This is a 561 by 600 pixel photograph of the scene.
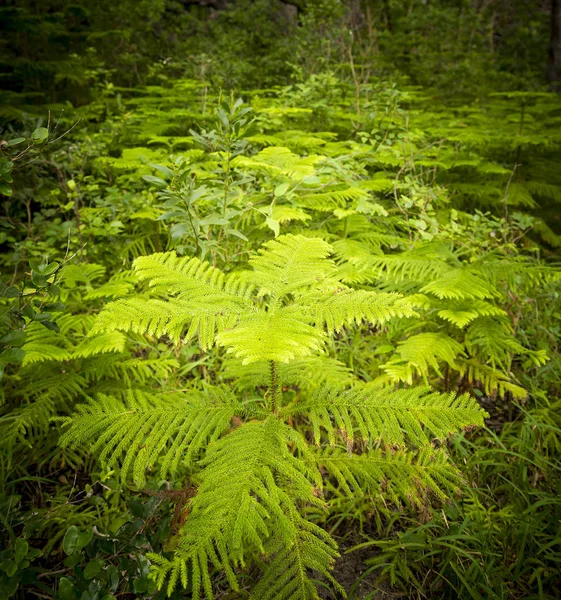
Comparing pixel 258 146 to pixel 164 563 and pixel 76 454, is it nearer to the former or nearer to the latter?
pixel 76 454

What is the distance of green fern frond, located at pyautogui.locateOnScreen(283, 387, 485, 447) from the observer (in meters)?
1.21

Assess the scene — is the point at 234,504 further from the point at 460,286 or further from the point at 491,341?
the point at 491,341

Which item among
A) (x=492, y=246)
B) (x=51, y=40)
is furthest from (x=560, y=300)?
(x=51, y=40)

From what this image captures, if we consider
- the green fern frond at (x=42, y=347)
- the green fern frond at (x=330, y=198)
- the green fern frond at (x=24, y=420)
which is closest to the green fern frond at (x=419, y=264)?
the green fern frond at (x=330, y=198)

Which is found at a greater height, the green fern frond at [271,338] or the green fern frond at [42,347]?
the green fern frond at [271,338]

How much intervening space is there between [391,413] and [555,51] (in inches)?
365

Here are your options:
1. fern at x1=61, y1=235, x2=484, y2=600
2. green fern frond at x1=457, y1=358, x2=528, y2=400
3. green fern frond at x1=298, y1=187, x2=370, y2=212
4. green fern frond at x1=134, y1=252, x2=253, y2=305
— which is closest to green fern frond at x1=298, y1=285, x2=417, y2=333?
fern at x1=61, y1=235, x2=484, y2=600

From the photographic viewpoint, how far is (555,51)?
7395mm

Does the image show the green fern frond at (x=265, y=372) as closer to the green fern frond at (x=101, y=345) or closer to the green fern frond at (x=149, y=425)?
the green fern frond at (x=149, y=425)

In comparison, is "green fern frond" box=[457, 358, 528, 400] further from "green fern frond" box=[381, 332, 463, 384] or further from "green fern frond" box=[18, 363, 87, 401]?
"green fern frond" box=[18, 363, 87, 401]

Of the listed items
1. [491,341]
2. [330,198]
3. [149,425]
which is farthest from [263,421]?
[330,198]

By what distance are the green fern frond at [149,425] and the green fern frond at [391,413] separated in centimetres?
27

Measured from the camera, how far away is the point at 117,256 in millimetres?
3291

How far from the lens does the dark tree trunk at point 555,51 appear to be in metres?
7.25
